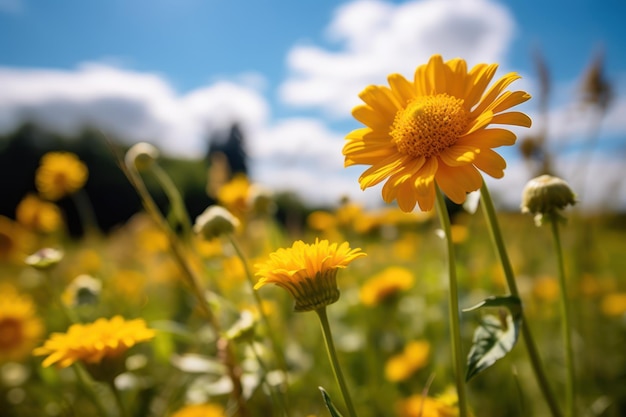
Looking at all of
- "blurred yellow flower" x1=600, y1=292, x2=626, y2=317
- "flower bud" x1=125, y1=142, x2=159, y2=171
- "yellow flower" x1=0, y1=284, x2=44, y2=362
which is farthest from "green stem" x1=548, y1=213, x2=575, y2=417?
"blurred yellow flower" x1=600, y1=292, x2=626, y2=317

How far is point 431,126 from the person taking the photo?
777mm

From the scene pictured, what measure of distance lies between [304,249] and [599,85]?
5.76 ft

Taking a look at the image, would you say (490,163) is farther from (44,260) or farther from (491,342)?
(44,260)

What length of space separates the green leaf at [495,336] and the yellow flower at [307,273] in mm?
219

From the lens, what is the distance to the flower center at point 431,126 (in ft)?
2.56

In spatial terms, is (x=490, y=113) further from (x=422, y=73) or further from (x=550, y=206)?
(x=550, y=206)

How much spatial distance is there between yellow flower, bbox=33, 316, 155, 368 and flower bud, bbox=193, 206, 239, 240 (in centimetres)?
25

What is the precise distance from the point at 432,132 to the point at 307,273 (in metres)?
0.32

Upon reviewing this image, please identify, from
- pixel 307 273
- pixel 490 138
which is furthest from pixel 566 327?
pixel 307 273

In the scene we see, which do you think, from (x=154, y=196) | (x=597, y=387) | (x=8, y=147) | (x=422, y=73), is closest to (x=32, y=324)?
(x=422, y=73)

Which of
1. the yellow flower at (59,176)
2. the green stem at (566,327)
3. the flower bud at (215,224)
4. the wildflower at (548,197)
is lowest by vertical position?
the green stem at (566,327)

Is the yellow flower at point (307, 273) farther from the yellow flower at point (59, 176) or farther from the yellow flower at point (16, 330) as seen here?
the yellow flower at point (59, 176)

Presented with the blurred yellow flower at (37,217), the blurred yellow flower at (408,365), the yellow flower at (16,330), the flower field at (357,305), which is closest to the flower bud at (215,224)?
the flower field at (357,305)

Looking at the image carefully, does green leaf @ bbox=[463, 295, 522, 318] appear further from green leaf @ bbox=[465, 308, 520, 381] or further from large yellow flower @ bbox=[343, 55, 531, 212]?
large yellow flower @ bbox=[343, 55, 531, 212]
